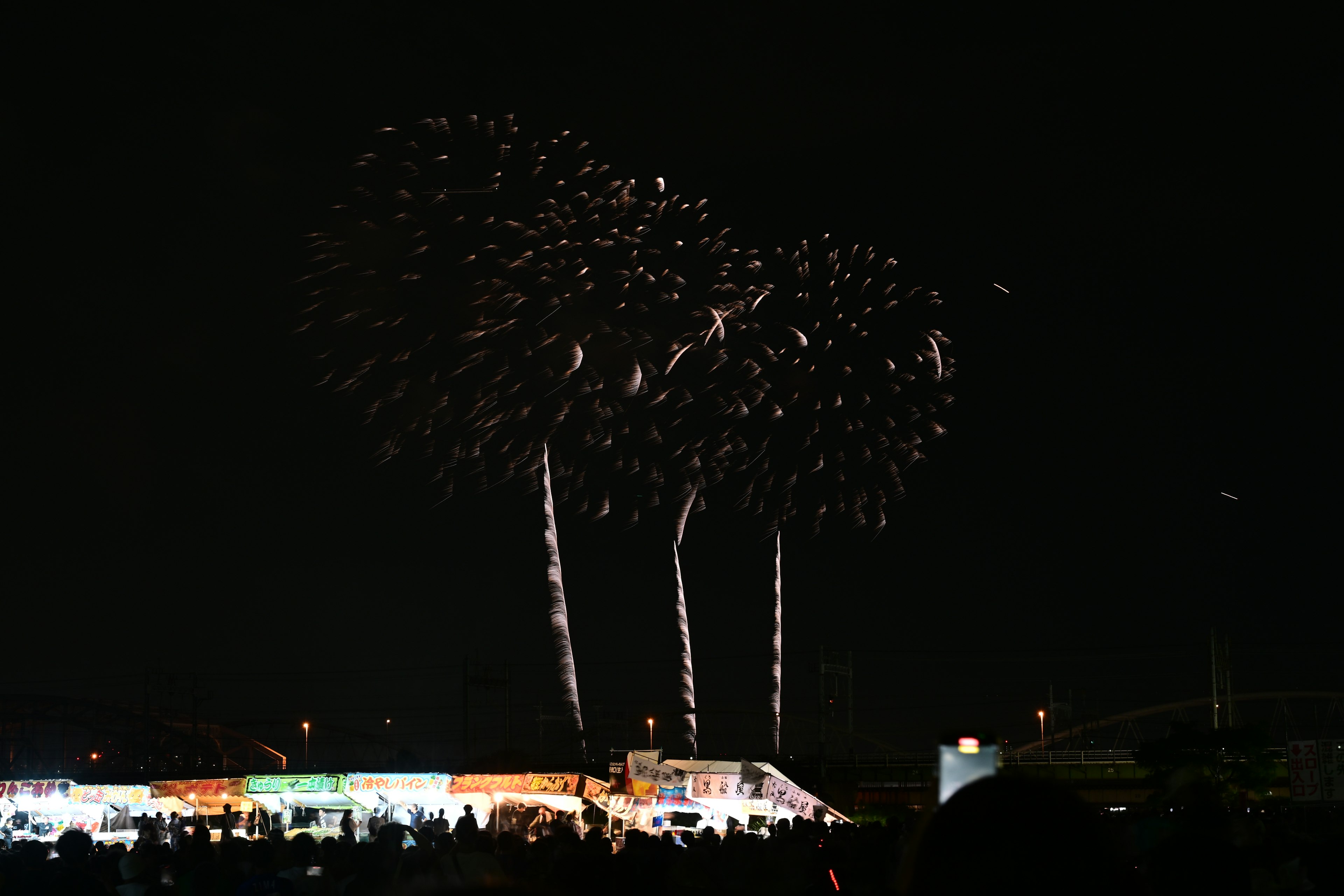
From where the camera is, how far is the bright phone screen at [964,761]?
2.92 metres

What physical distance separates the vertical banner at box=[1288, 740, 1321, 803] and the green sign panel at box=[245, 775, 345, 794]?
101 feet

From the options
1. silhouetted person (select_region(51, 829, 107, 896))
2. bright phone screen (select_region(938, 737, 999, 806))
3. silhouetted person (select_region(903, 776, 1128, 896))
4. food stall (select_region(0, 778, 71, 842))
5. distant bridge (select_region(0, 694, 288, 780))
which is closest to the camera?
silhouetted person (select_region(903, 776, 1128, 896))

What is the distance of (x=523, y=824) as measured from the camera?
34.2 meters

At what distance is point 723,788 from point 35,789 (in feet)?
90.3

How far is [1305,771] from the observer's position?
15.0m

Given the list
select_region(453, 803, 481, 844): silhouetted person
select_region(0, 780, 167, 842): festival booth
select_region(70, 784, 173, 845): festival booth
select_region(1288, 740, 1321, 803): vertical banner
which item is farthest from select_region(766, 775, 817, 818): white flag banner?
select_region(0, 780, 167, 842): festival booth

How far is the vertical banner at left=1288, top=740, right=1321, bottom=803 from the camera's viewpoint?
14867mm

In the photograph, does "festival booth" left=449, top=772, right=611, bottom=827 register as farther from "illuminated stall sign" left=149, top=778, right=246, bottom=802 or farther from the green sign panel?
"illuminated stall sign" left=149, top=778, right=246, bottom=802

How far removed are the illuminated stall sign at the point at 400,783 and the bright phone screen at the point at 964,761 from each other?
36.1 meters

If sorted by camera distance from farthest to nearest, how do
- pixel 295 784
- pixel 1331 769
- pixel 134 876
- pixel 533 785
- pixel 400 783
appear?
pixel 295 784 < pixel 400 783 < pixel 533 785 < pixel 1331 769 < pixel 134 876

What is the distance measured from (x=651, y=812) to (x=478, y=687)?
1533 inches

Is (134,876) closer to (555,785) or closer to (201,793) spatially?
(555,785)

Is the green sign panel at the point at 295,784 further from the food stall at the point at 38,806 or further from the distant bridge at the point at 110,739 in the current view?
the distant bridge at the point at 110,739

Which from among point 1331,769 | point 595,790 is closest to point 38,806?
point 595,790
